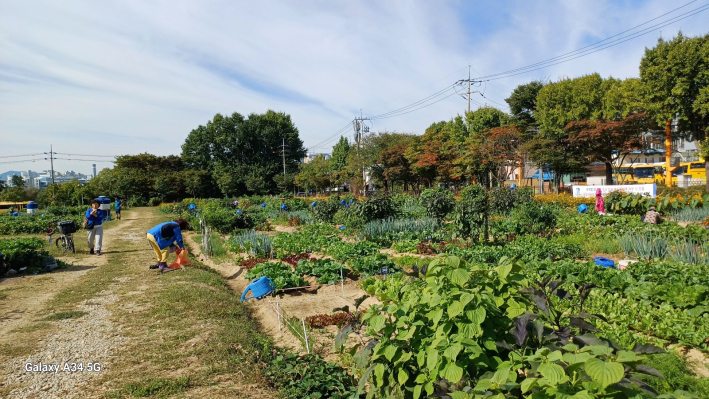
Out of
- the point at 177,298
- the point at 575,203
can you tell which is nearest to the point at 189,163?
the point at 575,203

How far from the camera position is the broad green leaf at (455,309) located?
6.56ft

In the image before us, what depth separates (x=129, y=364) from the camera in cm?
389

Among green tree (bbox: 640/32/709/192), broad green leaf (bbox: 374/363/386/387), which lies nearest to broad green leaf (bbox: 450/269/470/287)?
broad green leaf (bbox: 374/363/386/387)

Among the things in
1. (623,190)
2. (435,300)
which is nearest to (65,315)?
(435,300)

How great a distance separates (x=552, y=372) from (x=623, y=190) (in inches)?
817

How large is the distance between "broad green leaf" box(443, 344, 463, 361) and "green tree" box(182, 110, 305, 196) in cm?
4766

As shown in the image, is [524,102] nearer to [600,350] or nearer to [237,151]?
[237,151]

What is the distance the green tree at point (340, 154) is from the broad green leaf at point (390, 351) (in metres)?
53.0

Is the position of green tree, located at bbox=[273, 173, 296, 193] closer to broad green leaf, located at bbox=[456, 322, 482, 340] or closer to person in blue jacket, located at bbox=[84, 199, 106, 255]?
person in blue jacket, located at bbox=[84, 199, 106, 255]

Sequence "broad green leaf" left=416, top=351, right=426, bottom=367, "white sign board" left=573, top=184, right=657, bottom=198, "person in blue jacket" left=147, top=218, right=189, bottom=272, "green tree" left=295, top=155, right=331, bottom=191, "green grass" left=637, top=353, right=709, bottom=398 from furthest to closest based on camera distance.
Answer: "green tree" left=295, top=155, right=331, bottom=191, "white sign board" left=573, top=184, right=657, bottom=198, "person in blue jacket" left=147, top=218, right=189, bottom=272, "green grass" left=637, top=353, right=709, bottom=398, "broad green leaf" left=416, top=351, right=426, bottom=367

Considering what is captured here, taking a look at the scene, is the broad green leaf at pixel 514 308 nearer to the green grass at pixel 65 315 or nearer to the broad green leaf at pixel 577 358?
the broad green leaf at pixel 577 358

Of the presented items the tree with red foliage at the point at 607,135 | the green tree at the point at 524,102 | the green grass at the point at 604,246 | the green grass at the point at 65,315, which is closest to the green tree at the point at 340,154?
the green tree at the point at 524,102

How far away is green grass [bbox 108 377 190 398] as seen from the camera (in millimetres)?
3285

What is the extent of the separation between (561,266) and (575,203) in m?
15.1
